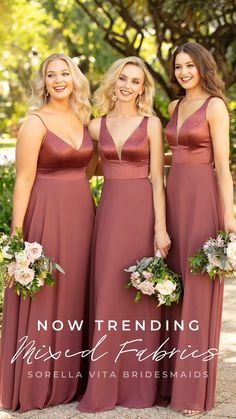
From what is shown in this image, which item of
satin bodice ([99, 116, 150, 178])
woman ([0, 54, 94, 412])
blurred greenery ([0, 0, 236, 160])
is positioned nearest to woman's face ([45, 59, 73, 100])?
woman ([0, 54, 94, 412])

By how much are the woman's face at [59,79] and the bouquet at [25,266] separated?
869 millimetres

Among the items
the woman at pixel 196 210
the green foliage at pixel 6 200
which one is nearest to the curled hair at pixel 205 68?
Result: the woman at pixel 196 210

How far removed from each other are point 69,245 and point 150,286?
57cm

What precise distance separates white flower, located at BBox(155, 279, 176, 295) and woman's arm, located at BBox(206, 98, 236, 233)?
0.47 meters

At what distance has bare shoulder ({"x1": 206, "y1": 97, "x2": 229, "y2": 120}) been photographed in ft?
17.7

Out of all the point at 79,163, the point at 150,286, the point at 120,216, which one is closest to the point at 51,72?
the point at 79,163

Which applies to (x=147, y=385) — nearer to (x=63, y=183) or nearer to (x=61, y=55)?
(x=63, y=183)

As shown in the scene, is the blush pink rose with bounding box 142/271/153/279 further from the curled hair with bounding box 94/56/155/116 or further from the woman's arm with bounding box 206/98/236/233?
the curled hair with bounding box 94/56/155/116

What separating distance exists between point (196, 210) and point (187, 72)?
82 centimetres

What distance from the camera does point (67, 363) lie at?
5.58 m

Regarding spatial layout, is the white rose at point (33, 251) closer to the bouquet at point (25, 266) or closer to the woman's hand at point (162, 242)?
the bouquet at point (25, 266)

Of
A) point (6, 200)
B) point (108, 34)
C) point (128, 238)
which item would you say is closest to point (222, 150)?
point (128, 238)

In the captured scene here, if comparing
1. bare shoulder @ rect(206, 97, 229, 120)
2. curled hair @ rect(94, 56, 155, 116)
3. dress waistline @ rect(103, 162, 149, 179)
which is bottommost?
dress waistline @ rect(103, 162, 149, 179)

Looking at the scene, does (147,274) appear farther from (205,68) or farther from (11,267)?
(205,68)
